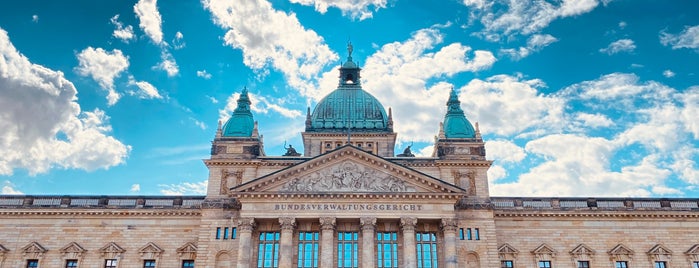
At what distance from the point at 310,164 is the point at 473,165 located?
14592 mm

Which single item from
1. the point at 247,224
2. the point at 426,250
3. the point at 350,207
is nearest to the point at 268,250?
the point at 247,224

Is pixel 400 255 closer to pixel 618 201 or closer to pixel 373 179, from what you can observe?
pixel 373 179

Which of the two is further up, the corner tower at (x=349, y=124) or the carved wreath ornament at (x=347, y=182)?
the corner tower at (x=349, y=124)

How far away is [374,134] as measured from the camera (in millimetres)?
62750

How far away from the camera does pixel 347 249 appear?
47.3 meters

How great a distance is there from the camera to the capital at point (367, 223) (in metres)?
46.6

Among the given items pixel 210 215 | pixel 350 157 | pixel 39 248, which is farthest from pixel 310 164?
pixel 39 248

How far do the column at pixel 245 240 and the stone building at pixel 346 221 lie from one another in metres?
0.08

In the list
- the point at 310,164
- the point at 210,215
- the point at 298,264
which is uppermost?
the point at 310,164

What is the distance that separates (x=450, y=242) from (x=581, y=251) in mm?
12602

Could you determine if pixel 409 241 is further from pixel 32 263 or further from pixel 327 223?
pixel 32 263

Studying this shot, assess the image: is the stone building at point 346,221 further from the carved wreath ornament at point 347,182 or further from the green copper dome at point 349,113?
the green copper dome at point 349,113

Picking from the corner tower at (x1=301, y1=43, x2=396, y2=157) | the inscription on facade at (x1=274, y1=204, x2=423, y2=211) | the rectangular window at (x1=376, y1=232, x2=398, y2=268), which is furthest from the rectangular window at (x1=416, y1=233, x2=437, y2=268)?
the corner tower at (x1=301, y1=43, x2=396, y2=157)

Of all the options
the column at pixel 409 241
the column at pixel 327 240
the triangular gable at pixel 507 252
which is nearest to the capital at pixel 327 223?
the column at pixel 327 240
